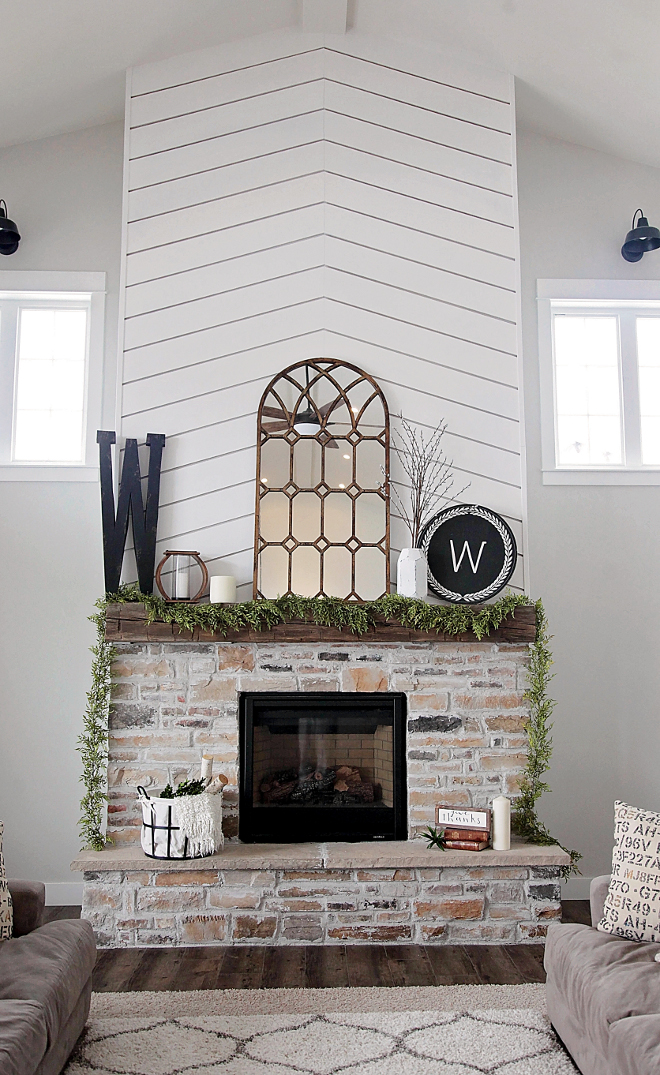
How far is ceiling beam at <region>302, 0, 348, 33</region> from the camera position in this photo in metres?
3.96

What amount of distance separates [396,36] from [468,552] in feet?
8.61

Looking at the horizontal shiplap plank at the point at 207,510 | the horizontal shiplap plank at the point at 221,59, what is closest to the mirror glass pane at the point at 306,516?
the horizontal shiplap plank at the point at 207,510

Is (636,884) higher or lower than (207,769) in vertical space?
lower

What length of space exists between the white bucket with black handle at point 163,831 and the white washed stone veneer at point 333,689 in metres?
0.22

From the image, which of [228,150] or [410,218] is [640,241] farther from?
[228,150]

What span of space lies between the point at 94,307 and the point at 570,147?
2.83 meters

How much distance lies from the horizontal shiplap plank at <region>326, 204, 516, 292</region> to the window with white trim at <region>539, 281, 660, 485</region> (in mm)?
646

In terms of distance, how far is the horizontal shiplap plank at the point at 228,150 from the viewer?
4.11 m

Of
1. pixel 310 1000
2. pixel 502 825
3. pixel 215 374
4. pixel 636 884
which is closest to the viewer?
pixel 636 884

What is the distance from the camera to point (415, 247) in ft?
13.5

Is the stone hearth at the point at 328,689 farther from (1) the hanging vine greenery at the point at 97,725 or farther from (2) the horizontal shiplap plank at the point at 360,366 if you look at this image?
(2) the horizontal shiplap plank at the point at 360,366

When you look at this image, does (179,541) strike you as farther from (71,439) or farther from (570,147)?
(570,147)

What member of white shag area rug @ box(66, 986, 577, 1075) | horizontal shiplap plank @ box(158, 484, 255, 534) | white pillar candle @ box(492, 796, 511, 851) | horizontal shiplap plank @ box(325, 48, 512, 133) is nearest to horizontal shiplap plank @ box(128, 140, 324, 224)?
horizontal shiplap plank @ box(325, 48, 512, 133)

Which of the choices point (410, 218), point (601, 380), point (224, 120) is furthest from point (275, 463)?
point (601, 380)
